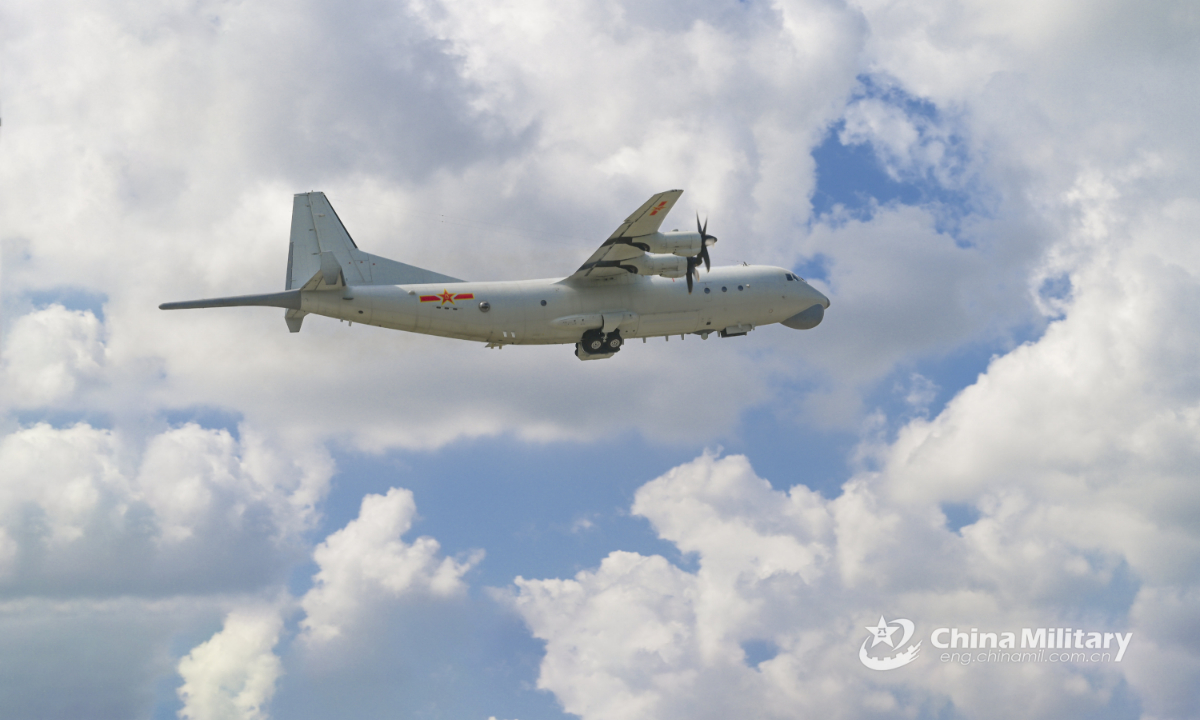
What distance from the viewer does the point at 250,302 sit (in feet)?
133

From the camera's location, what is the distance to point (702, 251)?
44562 millimetres

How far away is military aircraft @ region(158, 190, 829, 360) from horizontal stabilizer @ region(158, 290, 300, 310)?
39 mm

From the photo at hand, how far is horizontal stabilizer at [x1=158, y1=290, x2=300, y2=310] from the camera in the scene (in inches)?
1551

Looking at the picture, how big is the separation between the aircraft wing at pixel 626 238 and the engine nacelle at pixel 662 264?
1.47ft

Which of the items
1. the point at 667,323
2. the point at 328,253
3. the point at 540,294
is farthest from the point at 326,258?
the point at 667,323

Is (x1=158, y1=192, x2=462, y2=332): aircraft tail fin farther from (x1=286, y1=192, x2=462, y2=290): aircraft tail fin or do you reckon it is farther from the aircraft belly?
the aircraft belly

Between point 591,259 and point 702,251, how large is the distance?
4727mm

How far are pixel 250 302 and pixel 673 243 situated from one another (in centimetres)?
1704

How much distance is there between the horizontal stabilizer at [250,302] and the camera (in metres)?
39.4

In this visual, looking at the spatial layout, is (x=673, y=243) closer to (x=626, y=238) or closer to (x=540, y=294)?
(x=626, y=238)

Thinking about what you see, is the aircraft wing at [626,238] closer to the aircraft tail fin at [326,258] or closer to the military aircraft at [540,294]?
the military aircraft at [540,294]

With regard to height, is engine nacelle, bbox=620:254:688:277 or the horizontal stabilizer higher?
engine nacelle, bbox=620:254:688:277

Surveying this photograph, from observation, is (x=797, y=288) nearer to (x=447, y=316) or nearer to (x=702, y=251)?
(x=702, y=251)

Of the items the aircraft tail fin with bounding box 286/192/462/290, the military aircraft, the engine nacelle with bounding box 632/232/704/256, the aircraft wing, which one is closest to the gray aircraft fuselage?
the military aircraft
